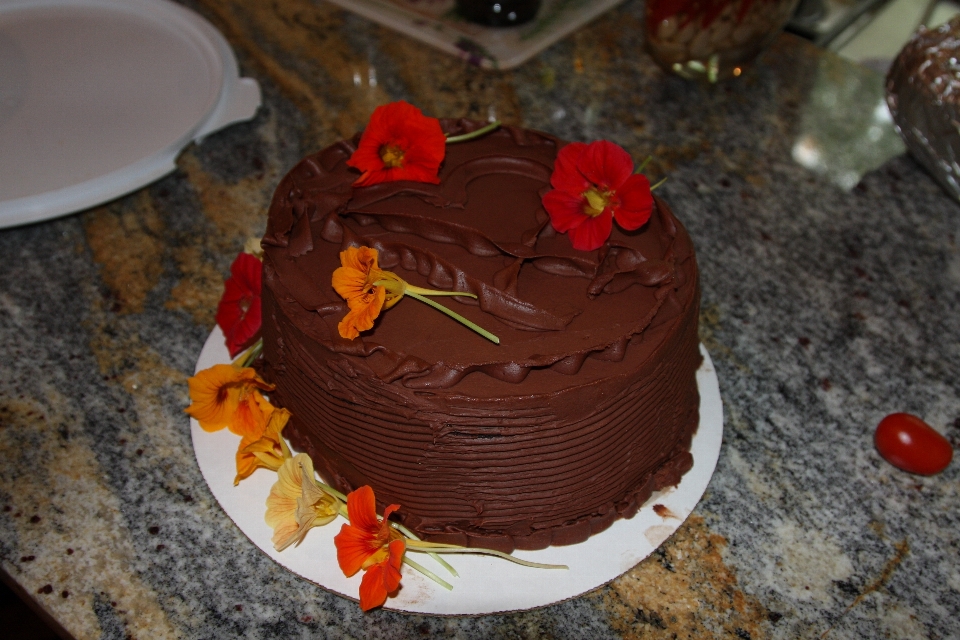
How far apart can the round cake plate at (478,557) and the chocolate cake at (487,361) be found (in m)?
0.02

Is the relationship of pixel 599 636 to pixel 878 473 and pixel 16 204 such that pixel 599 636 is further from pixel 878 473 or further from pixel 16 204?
pixel 16 204

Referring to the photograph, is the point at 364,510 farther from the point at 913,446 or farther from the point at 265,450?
the point at 913,446

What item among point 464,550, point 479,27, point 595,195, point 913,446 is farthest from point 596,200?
point 479,27

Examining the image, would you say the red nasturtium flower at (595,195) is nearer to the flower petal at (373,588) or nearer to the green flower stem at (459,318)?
the green flower stem at (459,318)

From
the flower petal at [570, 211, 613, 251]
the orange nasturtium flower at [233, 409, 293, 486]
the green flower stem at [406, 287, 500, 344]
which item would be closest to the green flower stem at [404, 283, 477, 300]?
the green flower stem at [406, 287, 500, 344]

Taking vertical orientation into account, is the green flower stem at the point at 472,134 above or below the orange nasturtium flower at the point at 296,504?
above

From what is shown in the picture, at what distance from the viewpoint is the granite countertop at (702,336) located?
3.44 feet

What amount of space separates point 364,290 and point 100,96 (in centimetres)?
103

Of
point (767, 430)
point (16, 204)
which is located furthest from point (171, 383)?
point (767, 430)

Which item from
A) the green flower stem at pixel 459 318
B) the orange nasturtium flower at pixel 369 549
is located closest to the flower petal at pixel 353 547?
the orange nasturtium flower at pixel 369 549

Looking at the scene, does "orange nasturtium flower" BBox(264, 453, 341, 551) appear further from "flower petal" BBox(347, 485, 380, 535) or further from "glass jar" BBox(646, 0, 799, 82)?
"glass jar" BBox(646, 0, 799, 82)

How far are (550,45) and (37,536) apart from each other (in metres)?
1.48

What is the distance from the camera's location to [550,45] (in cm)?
196

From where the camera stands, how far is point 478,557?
998mm
